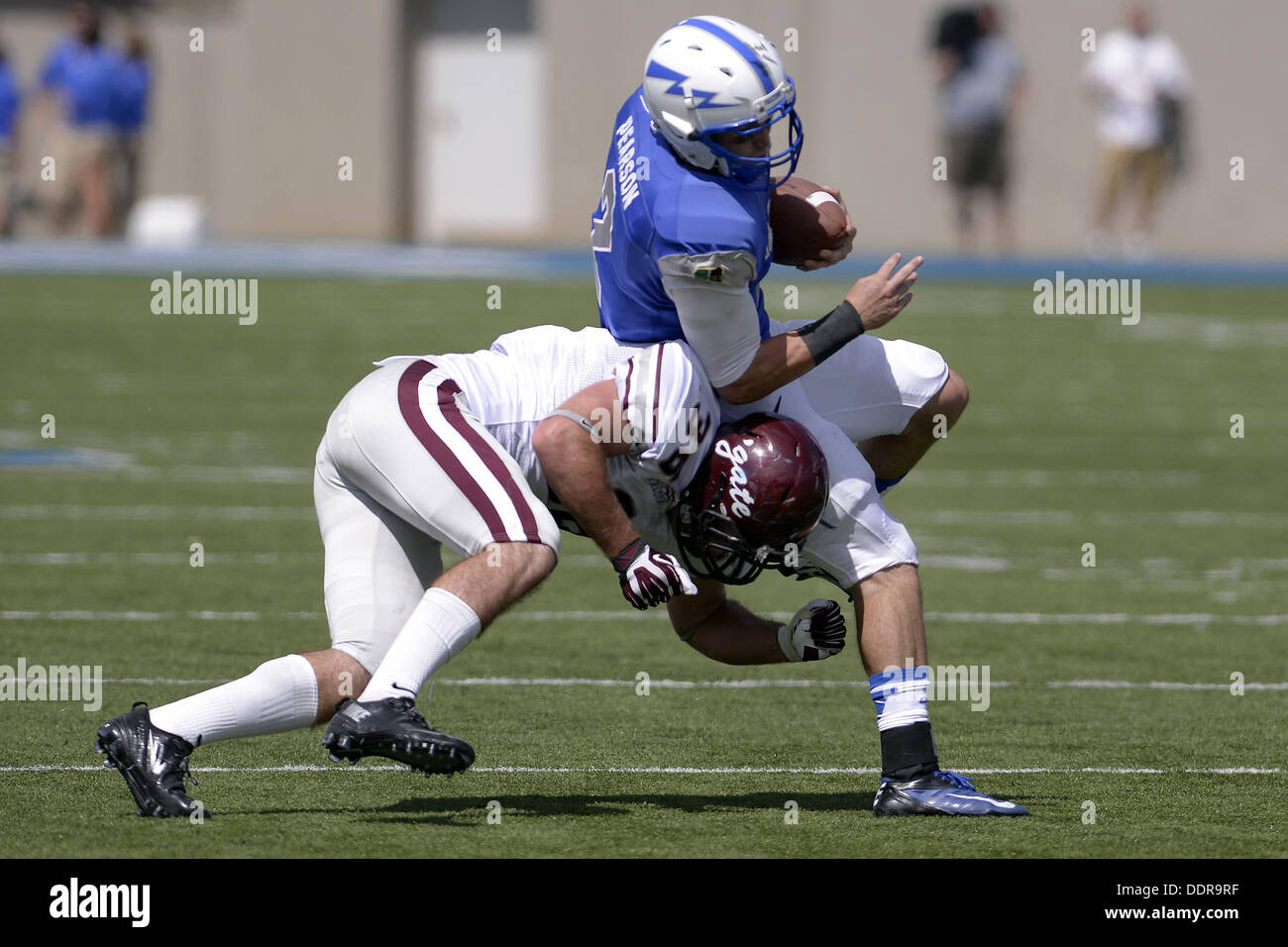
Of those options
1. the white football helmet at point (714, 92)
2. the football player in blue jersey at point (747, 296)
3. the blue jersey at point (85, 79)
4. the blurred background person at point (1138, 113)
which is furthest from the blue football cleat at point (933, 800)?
the blue jersey at point (85, 79)

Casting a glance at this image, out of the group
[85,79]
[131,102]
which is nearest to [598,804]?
[85,79]

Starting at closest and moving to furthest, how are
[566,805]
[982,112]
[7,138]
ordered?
[566,805], [7,138], [982,112]

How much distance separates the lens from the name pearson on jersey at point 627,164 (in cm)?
533

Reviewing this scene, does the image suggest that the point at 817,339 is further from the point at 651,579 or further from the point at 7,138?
the point at 7,138

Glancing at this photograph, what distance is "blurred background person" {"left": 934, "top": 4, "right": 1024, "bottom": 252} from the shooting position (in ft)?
84.8

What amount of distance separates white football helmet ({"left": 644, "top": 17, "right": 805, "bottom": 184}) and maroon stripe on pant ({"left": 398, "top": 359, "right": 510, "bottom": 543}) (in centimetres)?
82

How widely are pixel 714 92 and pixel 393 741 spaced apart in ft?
5.35

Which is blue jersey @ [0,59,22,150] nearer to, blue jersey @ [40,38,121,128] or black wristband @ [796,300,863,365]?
blue jersey @ [40,38,121,128]

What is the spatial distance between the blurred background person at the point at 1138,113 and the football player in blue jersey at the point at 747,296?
19297mm

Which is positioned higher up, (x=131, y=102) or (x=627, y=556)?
(x=131, y=102)

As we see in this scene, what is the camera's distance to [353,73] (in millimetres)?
30250

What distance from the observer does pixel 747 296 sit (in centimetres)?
520
